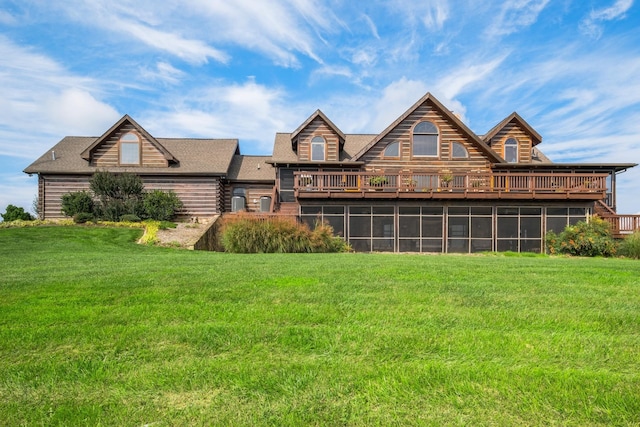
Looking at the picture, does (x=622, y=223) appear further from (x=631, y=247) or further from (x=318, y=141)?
(x=318, y=141)

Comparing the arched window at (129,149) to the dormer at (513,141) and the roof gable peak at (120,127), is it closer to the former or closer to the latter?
the roof gable peak at (120,127)

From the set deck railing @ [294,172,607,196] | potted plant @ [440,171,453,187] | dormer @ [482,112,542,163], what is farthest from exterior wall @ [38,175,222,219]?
dormer @ [482,112,542,163]

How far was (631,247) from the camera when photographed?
58.7ft

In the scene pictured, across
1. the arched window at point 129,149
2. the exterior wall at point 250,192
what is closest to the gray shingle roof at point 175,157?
the arched window at point 129,149

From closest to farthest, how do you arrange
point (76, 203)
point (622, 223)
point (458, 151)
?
point (622, 223), point (76, 203), point (458, 151)

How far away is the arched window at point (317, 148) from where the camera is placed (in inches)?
1004

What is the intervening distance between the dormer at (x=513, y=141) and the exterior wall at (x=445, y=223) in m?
5.44

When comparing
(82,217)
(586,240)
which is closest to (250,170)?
(82,217)

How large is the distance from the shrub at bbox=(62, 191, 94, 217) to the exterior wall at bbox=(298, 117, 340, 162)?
12571 millimetres

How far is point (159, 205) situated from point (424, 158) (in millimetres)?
15835

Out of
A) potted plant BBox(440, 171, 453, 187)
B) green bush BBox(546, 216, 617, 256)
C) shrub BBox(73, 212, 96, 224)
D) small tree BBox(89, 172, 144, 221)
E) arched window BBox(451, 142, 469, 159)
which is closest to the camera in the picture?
green bush BBox(546, 216, 617, 256)

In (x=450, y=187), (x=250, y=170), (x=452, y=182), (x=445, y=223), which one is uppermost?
(x=250, y=170)

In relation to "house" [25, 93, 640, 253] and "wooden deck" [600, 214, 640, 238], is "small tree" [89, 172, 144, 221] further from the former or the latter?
"wooden deck" [600, 214, 640, 238]

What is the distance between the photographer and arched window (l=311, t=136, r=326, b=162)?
25.5 m
